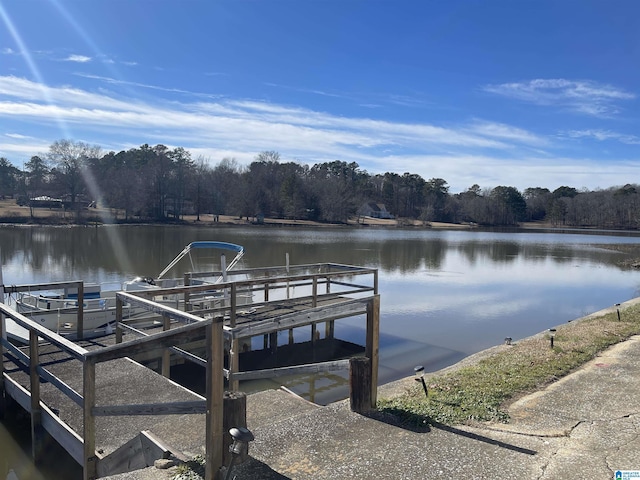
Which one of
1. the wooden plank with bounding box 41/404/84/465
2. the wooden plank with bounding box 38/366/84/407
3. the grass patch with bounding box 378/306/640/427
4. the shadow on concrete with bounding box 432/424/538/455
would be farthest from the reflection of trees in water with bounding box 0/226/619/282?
the shadow on concrete with bounding box 432/424/538/455

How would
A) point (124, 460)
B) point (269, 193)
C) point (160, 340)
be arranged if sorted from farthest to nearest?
point (269, 193)
point (124, 460)
point (160, 340)

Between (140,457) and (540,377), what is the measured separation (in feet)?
16.3

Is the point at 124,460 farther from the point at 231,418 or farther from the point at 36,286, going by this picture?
the point at 36,286

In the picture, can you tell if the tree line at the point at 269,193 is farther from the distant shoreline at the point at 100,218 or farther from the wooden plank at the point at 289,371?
the wooden plank at the point at 289,371

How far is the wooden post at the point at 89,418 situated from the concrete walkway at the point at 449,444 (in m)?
0.90

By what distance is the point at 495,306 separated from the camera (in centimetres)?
1959

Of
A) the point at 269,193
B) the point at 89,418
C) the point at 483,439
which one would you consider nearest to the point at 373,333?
the point at 483,439

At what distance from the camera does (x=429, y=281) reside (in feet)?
83.7

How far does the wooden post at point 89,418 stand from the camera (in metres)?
4.24

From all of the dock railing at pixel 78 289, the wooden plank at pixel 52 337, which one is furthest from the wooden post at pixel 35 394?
the dock railing at pixel 78 289

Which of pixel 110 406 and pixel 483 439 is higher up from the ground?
pixel 110 406

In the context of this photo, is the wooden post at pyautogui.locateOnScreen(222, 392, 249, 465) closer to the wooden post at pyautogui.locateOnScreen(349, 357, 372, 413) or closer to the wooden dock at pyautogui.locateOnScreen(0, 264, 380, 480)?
the wooden dock at pyautogui.locateOnScreen(0, 264, 380, 480)

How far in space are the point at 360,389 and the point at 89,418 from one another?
2464 millimetres

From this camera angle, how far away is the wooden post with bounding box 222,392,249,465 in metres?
3.73
